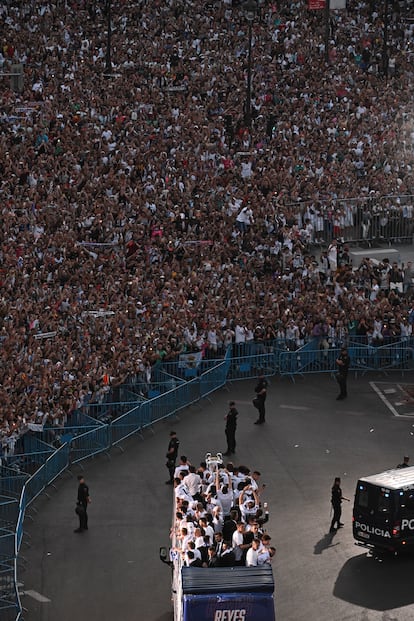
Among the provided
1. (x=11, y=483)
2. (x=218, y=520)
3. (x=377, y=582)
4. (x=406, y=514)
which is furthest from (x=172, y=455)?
(x=218, y=520)

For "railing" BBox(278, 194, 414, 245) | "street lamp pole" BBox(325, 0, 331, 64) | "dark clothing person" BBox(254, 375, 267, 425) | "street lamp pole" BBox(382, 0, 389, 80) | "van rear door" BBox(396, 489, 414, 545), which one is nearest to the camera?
"van rear door" BBox(396, 489, 414, 545)

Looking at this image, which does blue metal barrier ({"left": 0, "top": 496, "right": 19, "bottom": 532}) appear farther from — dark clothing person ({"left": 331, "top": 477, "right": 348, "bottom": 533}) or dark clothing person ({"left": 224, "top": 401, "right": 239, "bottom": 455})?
dark clothing person ({"left": 224, "top": 401, "right": 239, "bottom": 455})

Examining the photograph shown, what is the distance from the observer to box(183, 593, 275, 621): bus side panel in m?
24.9

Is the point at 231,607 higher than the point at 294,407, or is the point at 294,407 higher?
the point at 294,407

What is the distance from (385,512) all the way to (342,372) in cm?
1111

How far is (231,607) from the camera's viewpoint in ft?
81.6

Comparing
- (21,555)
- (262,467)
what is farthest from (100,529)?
(262,467)

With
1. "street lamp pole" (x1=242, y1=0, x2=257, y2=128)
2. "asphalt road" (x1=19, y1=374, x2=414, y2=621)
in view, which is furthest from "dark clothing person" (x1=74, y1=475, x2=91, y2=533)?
"street lamp pole" (x1=242, y1=0, x2=257, y2=128)

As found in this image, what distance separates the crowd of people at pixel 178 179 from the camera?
42.0 meters

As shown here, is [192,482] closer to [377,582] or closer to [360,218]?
[377,582]

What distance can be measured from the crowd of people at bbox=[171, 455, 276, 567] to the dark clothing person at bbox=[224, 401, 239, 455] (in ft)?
19.6

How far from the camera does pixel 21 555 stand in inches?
1283

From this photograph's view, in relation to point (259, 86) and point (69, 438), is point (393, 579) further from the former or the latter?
point (259, 86)

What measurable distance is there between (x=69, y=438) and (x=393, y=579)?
9.66 metres
